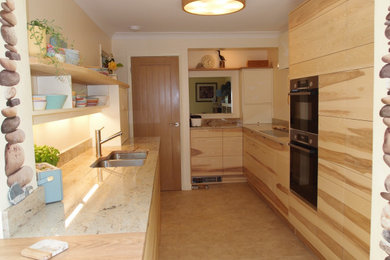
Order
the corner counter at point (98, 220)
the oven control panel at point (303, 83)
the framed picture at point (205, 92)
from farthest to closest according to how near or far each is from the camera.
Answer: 1. the framed picture at point (205, 92)
2. the oven control panel at point (303, 83)
3. the corner counter at point (98, 220)

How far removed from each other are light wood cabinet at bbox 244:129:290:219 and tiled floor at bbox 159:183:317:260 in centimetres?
21

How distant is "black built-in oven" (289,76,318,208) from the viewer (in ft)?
8.43

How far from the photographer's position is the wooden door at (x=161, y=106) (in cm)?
471

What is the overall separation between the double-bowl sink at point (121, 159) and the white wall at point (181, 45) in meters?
1.56

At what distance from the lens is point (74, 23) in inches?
116

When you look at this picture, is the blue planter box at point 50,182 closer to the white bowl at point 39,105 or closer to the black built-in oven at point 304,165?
the white bowl at point 39,105

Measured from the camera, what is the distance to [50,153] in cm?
187

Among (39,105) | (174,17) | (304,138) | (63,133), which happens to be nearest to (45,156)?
(39,105)

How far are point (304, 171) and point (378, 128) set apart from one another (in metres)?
1.42

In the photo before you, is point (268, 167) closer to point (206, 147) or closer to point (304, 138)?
point (304, 138)

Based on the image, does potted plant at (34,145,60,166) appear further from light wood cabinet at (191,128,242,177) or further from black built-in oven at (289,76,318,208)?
light wood cabinet at (191,128,242,177)

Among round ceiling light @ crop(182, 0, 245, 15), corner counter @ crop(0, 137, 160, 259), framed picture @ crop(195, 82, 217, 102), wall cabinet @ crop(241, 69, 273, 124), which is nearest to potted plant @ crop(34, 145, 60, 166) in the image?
corner counter @ crop(0, 137, 160, 259)

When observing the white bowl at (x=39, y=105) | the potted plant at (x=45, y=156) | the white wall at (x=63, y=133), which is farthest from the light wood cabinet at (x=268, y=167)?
the white bowl at (x=39, y=105)

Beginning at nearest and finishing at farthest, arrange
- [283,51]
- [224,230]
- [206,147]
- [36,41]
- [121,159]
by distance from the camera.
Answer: [36,41]
[121,159]
[224,230]
[283,51]
[206,147]
